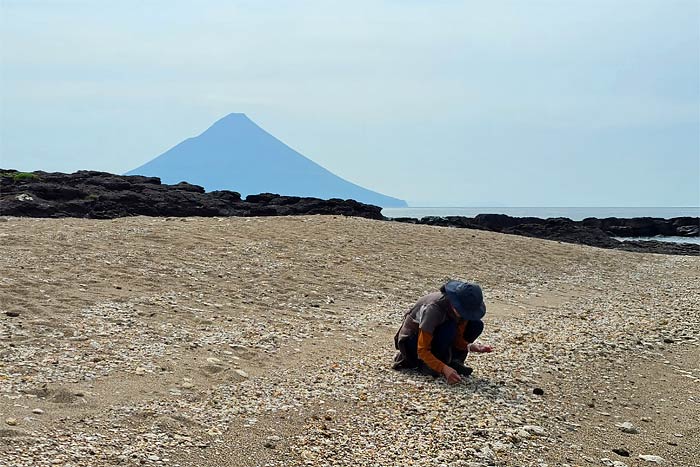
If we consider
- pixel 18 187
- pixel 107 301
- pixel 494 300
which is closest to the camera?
pixel 107 301

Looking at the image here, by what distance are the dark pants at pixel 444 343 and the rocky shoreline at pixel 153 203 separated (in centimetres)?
2174

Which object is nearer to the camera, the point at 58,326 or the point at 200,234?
the point at 58,326

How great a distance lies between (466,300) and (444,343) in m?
0.72

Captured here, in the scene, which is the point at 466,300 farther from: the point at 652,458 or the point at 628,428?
the point at 652,458

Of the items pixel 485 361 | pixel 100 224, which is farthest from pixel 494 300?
pixel 100 224

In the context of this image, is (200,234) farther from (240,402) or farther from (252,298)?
(240,402)

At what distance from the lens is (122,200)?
3170 cm

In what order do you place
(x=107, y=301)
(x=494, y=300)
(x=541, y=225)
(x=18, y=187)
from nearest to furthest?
1. (x=107, y=301)
2. (x=494, y=300)
3. (x=18, y=187)
4. (x=541, y=225)

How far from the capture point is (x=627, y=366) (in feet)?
32.2

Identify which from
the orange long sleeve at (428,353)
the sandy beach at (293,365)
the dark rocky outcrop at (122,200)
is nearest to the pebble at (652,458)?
the sandy beach at (293,365)

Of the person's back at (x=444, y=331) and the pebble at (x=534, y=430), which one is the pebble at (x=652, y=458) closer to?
the pebble at (x=534, y=430)

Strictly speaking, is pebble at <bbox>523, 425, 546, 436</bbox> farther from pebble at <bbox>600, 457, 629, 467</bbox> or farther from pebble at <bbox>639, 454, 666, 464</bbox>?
pebble at <bbox>639, 454, 666, 464</bbox>

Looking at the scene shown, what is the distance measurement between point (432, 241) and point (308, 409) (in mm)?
15795

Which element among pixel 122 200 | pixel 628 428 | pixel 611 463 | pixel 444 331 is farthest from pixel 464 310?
pixel 122 200
